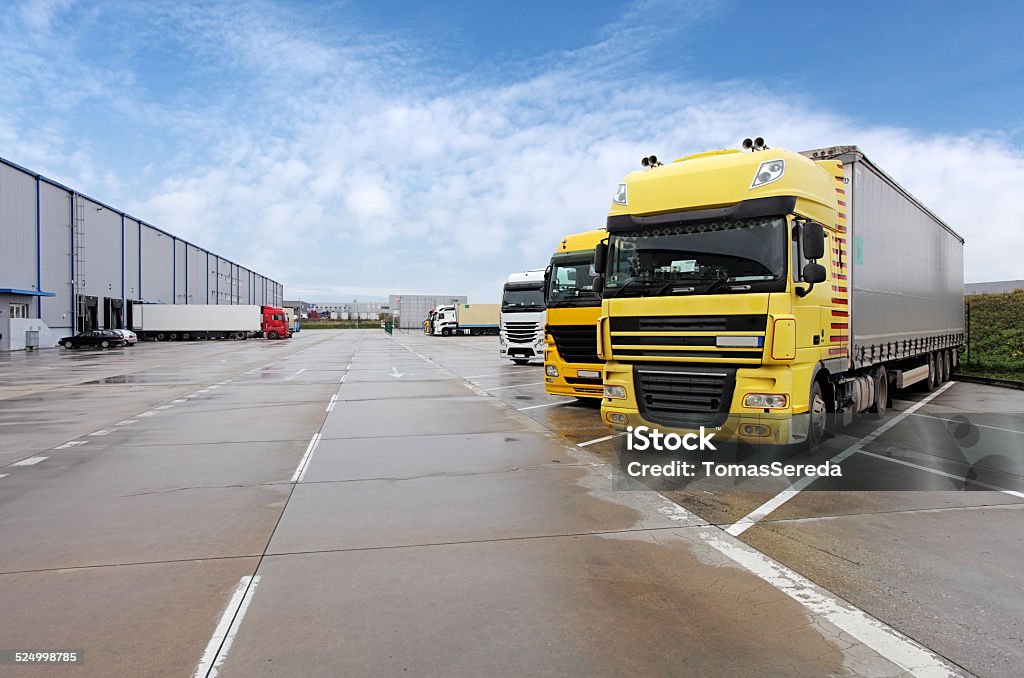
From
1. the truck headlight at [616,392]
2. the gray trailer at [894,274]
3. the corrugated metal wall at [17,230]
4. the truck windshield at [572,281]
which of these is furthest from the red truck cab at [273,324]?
the truck headlight at [616,392]

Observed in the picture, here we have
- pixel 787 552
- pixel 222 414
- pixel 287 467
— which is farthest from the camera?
pixel 222 414

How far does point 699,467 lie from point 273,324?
67.1 metres

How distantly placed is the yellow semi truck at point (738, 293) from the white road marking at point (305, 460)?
3.59 metres

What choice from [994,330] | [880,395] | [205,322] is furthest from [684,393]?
[205,322]

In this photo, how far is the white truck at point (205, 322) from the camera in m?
62.5

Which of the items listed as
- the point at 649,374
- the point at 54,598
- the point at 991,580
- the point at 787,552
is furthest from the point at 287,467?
the point at 991,580

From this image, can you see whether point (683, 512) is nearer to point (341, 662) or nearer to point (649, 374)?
point (649, 374)

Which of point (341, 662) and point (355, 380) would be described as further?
point (355, 380)

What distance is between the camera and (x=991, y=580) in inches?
176

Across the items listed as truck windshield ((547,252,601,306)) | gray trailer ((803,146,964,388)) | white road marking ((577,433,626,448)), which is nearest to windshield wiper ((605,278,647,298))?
white road marking ((577,433,626,448))

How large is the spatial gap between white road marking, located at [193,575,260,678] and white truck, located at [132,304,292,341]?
213 ft

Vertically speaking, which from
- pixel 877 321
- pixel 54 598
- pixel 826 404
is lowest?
pixel 54 598

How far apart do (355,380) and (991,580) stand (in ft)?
56.9

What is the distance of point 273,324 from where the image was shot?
69562 mm
